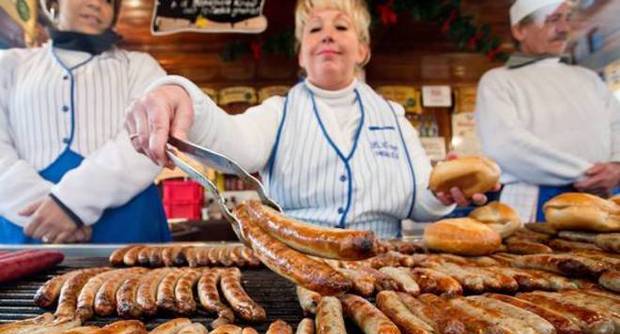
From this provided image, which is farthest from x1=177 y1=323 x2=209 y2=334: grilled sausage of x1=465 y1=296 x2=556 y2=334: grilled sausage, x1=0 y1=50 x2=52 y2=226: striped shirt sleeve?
x1=0 y1=50 x2=52 y2=226: striped shirt sleeve

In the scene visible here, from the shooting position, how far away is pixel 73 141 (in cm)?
281

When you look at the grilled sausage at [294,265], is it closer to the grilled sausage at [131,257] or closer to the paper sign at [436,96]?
the grilled sausage at [131,257]

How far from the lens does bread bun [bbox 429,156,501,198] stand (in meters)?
2.21

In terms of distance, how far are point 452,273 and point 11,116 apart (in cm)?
276

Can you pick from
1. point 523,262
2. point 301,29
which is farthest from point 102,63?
point 523,262

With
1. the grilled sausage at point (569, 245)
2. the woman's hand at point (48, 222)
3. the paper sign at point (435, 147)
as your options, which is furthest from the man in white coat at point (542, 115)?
the paper sign at point (435, 147)

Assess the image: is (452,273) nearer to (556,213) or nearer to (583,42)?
(556,213)

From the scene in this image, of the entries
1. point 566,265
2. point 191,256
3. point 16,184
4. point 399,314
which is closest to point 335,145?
point 191,256

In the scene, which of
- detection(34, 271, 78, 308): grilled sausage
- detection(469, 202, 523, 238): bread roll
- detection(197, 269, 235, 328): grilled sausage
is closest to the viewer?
detection(197, 269, 235, 328): grilled sausage

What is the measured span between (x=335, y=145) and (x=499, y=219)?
100cm

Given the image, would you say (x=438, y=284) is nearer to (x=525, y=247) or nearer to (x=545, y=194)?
(x=525, y=247)

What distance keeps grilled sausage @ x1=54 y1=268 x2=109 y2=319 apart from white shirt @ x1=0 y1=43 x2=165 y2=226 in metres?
1.07

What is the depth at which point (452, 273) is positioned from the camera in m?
1.63

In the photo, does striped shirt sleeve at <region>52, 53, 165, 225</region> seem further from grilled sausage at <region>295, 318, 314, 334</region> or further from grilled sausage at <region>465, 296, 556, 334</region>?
grilled sausage at <region>465, 296, 556, 334</region>
